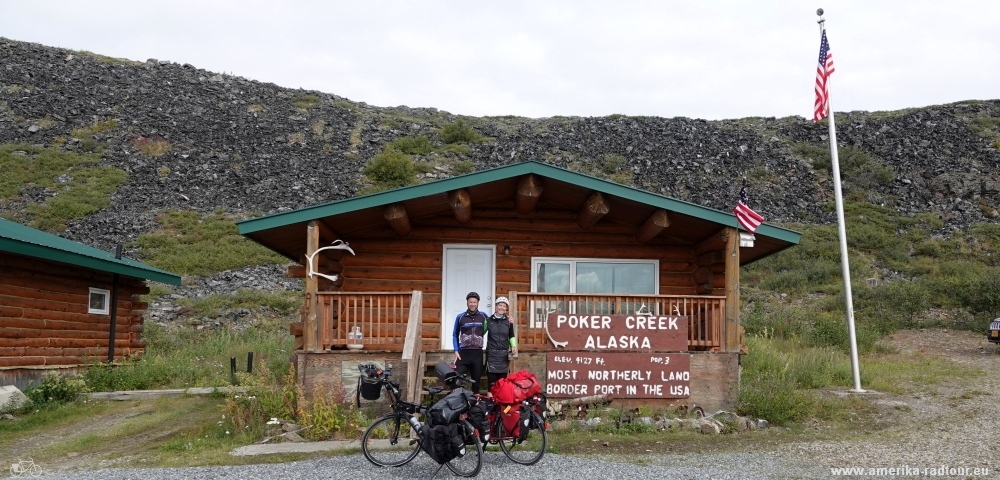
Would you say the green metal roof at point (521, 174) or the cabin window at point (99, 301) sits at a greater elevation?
the green metal roof at point (521, 174)

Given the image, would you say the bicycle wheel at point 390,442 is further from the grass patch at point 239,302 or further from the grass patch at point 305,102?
the grass patch at point 305,102

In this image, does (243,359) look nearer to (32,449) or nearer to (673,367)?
(32,449)

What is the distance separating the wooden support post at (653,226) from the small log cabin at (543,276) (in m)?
0.04

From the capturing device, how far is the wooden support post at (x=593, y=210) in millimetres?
12250

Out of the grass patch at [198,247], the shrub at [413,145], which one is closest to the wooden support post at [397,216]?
the grass patch at [198,247]

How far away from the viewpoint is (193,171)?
40688 mm

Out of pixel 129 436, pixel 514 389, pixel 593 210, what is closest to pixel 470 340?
pixel 514 389

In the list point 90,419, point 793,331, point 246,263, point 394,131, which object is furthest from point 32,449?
point 394,131

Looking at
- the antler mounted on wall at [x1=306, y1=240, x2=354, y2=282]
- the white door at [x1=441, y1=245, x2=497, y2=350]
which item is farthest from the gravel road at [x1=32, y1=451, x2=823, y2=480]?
the white door at [x1=441, y1=245, x2=497, y2=350]

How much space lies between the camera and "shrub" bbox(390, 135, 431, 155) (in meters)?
43.9

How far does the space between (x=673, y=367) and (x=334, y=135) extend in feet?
123

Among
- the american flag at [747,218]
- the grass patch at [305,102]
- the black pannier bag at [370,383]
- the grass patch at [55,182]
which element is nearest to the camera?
the black pannier bag at [370,383]

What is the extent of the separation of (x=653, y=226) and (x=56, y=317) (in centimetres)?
1051

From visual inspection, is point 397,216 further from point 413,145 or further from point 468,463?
point 413,145
